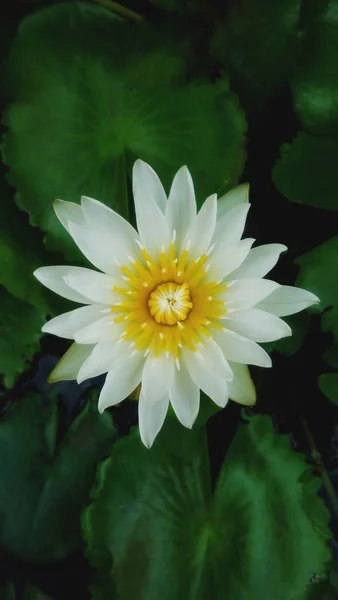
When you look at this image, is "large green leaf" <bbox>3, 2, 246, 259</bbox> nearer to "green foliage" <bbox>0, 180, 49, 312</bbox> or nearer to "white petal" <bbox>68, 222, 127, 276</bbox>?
"green foliage" <bbox>0, 180, 49, 312</bbox>

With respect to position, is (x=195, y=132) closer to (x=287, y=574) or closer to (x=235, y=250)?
(x=235, y=250)

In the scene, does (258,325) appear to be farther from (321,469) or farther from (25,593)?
(25,593)

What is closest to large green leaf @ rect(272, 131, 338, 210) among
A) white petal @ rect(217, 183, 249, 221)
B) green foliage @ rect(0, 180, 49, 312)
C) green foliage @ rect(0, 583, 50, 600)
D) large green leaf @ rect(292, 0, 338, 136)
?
large green leaf @ rect(292, 0, 338, 136)

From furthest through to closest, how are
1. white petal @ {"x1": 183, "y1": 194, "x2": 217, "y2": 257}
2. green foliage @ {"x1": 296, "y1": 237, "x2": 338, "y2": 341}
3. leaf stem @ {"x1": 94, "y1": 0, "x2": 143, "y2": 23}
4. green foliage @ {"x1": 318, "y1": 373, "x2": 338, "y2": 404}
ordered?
leaf stem @ {"x1": 94, "y1": 0, "x2": 143, "y2": 23} → green foliage @ {"x1": 318, "y1": 373, "x2": 338, "y2": 404} → green foliage @ {"x1": 296, "y1": 237, "x2": 338, "y2": 341} → white petal @ {"x1": 183, "y1": 194, "x2": 217, "y2": 257}

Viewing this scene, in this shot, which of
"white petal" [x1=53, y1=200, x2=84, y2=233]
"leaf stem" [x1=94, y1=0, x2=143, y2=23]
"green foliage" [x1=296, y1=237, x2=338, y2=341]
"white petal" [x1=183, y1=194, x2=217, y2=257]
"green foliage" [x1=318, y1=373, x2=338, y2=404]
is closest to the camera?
"white petal" [x1=183, y1=194, x2=217, y2=257]

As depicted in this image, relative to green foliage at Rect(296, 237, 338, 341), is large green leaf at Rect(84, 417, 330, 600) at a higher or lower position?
lower

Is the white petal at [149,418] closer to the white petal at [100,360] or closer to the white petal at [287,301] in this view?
the white petal at [100,360]

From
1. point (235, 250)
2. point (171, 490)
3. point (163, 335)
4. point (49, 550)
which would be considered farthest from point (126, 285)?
point (49, 550)
